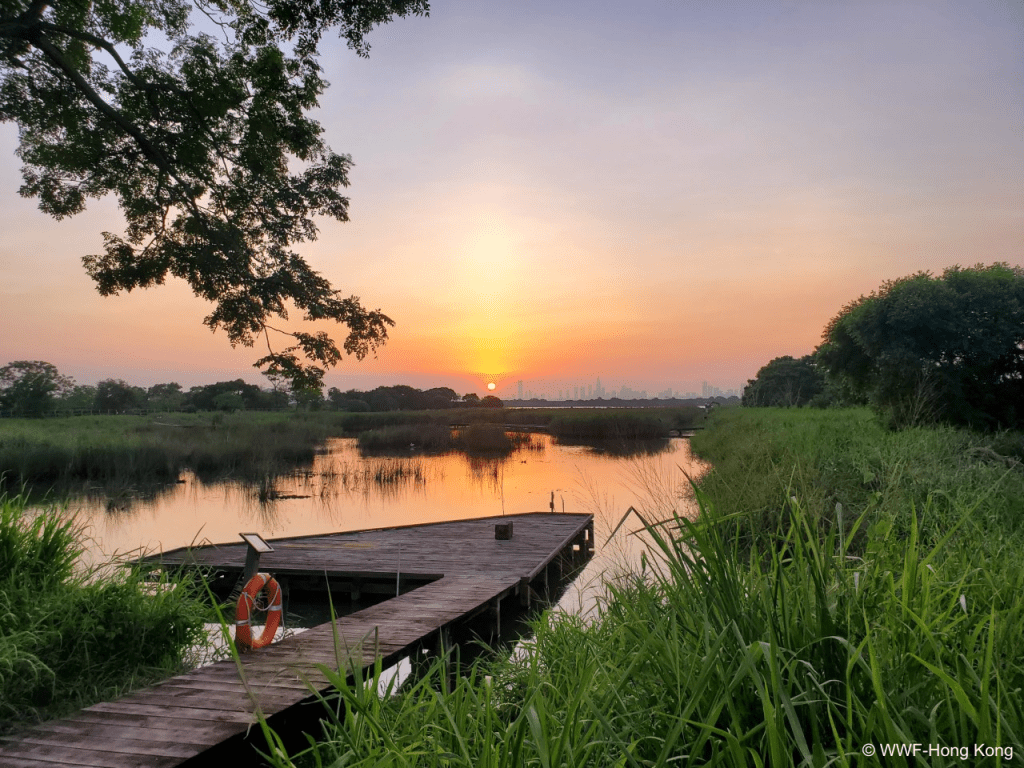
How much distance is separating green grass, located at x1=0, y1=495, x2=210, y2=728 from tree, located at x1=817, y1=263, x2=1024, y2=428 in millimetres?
14051

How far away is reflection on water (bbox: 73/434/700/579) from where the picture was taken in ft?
51.5

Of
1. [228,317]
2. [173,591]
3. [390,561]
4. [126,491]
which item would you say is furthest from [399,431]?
[173,591]

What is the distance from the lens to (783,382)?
68375 mm

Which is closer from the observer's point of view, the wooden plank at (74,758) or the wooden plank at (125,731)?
the wooden plank at (74,758)

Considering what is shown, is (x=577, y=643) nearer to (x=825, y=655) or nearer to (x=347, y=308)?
(x=825, y=655)

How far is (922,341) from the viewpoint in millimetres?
15227

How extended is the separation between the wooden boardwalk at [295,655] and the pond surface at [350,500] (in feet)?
6.33

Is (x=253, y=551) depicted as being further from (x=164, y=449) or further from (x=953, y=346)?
(x=164, y=449)

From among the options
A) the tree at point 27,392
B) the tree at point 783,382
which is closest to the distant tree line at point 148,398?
the tree at point 27,392

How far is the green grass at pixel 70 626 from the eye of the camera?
4.64m

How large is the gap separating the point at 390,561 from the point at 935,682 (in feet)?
31.6

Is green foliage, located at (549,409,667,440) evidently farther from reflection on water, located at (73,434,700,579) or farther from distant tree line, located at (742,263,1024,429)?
distant tree line, located at (742,263,1024,429)

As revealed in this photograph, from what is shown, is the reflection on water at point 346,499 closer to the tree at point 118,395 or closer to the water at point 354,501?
the water at point 354,501

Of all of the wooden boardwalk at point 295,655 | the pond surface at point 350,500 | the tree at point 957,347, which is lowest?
the pond surface at point 350,500
